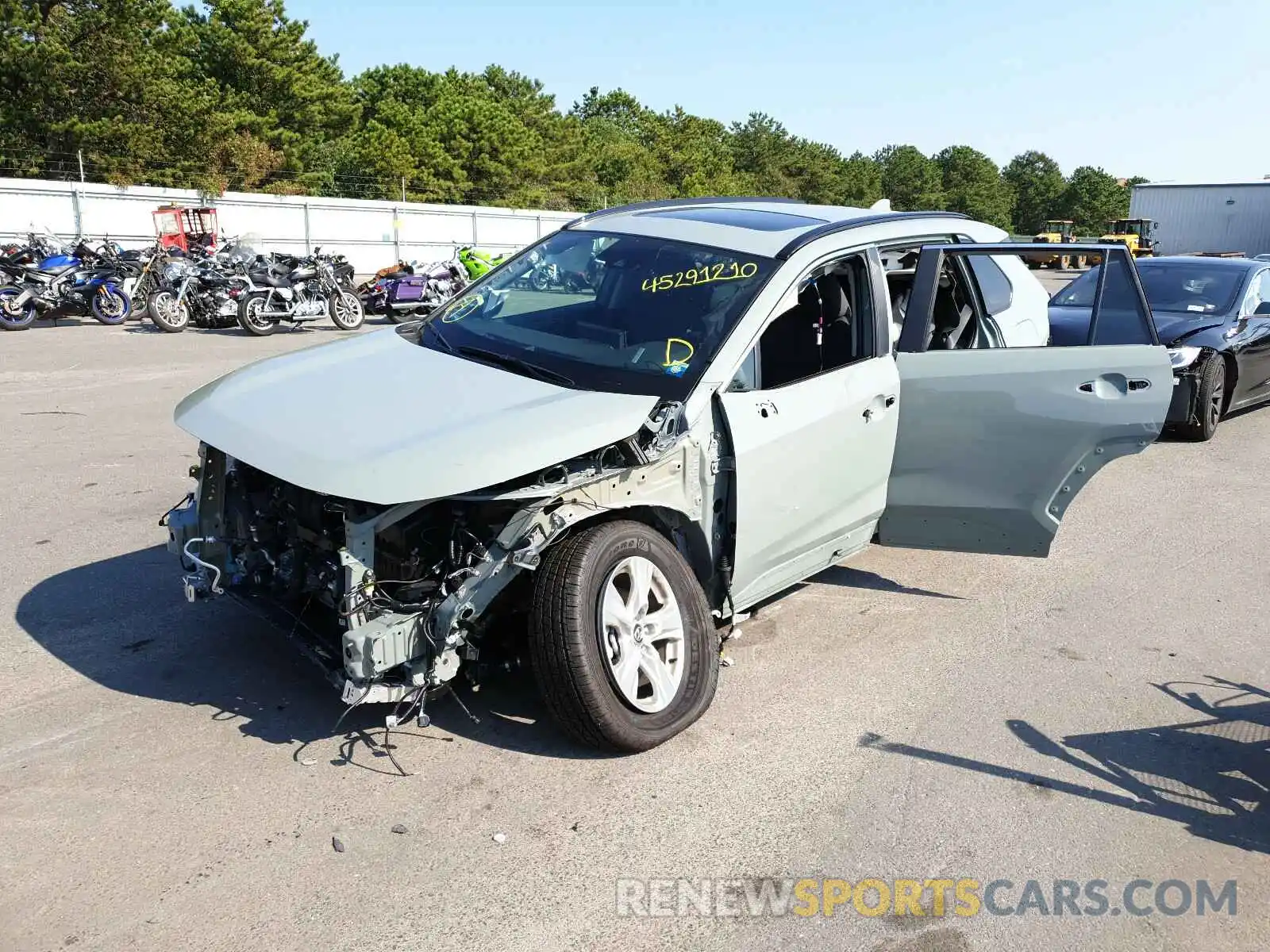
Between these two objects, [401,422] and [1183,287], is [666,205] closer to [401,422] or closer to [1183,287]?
[401,422]

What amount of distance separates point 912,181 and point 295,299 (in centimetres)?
8994

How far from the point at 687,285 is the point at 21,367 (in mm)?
10777

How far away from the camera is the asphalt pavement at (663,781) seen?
Answer: 9.62 ft

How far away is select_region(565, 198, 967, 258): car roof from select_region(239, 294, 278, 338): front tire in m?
12.1

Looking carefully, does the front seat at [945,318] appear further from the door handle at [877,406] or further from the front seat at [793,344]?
the front seat at [793,344]

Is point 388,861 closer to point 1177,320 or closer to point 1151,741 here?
point 1151,741

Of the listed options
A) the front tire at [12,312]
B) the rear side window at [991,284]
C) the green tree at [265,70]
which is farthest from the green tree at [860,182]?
the rear side window at [991,284]

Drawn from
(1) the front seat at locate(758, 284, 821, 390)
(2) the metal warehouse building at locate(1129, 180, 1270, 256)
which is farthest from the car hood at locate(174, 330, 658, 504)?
(2) the metal warehouse building at locate(1129, 180, 1270, 256)

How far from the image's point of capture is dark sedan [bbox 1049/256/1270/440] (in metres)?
9.15

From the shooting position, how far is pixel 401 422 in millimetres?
3701

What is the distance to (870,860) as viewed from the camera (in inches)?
127

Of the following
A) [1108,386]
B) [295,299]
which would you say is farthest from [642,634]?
[295,299]

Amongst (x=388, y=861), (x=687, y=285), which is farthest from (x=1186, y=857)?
(x=687, y=285)

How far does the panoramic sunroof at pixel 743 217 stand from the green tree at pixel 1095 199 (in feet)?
349
